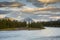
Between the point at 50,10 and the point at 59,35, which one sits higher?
the point at 50,10

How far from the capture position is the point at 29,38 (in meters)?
1.77

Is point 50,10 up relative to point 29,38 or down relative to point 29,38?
up

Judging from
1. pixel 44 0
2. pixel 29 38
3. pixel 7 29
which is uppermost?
pixel 44 0

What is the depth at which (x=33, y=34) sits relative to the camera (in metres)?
1.79

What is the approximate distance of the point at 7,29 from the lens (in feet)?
5.81

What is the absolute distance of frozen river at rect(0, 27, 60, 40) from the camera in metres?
1.75

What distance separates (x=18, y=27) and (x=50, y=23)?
0.38 metres

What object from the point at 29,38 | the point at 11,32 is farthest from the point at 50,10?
the point at 11,32

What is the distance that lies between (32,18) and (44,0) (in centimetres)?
26

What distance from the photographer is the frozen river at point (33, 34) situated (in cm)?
175

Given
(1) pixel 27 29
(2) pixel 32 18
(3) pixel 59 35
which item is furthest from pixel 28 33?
(3) pixel 59 35

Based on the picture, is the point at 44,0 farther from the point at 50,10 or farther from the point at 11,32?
the point at 11,32

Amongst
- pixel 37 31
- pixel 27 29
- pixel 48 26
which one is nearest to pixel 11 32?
pixel 27 29

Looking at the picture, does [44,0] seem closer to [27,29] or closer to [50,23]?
[50,23]
